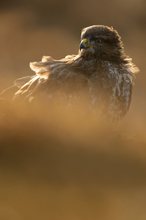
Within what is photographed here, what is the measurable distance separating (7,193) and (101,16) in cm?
1341

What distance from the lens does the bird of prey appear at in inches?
411

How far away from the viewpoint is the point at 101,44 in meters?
11.3

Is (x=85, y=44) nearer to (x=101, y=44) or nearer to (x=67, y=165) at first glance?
(x=101, y=44)

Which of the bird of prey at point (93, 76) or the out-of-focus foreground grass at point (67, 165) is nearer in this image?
the out-of-focus foreground grass at point (67, 165)

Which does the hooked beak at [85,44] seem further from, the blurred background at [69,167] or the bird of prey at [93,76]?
the blurred background at [69,167]

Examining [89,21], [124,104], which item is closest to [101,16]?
[89,21]

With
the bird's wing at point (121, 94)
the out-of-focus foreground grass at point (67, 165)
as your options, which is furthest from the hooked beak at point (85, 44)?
Answer: the out-of-focus foreground grass at point (67, 165)

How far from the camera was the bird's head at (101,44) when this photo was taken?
11.2 m

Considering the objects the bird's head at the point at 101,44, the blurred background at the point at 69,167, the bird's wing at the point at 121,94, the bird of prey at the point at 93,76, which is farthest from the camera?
the bird's head at the point at 101,44

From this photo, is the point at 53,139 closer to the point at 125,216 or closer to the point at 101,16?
the point at 125,216

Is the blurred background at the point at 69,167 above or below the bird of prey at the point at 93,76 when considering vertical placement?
below

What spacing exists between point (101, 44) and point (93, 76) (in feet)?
2.43

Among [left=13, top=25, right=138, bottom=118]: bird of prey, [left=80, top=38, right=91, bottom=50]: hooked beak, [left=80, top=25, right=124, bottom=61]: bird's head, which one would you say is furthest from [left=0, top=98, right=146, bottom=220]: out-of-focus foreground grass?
[left=80, top=38, right=91, bottom=50]: hooked beak

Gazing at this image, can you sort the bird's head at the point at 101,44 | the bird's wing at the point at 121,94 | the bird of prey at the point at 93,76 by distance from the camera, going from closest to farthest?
the bird of prey at the point at 93,76
the bird's wing at the point at 121,94
the bird's head at the point at 101,44
